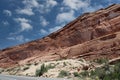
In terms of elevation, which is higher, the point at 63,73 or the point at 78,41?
the point at 78,41

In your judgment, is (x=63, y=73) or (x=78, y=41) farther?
(x=78, y=41)

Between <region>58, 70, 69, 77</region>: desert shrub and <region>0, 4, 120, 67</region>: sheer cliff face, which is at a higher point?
<region>0, 4, 120, 67</region>: sheer cliff face

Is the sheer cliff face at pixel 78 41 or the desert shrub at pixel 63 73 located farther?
the sheer cliff face at pixel 78 41

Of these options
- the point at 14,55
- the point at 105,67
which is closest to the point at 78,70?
the point at 105,67

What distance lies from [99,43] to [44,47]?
21694mm

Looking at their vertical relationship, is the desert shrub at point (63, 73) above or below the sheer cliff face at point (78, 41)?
below

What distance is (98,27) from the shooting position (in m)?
63.9

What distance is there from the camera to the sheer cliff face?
54.2 m

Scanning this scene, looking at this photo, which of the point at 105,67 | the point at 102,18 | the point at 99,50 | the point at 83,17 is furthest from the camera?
the point at 83,17

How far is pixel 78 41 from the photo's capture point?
6619cm

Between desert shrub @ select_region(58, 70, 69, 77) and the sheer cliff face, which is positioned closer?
desert shrub @ select_region(58, 70, 69, 77)

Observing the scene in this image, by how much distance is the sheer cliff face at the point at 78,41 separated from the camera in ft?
178

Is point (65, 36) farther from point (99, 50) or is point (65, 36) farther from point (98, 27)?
point (99, 50)

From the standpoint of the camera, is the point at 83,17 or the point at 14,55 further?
the point at 14,55
